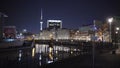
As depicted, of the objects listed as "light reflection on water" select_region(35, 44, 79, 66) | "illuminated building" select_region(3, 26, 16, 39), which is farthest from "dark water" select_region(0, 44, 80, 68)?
"illuminated building" select_region(3, 26, 16, 39)

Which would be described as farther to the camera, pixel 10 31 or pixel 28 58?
pixel 10 31

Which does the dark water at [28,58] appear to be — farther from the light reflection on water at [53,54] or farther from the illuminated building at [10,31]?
the illuminated building at [10,31]

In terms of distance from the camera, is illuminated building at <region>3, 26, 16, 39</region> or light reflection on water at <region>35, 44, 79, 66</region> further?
illuminated building at <region>3, 26, 16, 39</region>

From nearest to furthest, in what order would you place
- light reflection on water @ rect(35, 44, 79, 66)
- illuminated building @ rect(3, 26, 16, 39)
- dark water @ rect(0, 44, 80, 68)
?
dark water @ rect(0, 44, 80, 68) → light reflection on water @ rect(35, 44, 79, 66) → illuminated building @ rect(3, 26, 16, 39)

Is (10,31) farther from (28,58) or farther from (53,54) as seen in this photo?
(28,58)

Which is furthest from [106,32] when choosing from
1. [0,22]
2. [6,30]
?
[0,22]

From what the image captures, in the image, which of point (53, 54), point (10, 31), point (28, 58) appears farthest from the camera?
point (10, 31)

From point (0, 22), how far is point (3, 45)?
18.6 metres

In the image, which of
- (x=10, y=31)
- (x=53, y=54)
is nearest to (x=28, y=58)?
(x=53, y=54)

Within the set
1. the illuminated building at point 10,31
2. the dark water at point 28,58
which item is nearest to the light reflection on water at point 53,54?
the dark water at point 28,58

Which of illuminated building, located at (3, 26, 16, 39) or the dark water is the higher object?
illuminated building, located at (3, 26, 16, 39)

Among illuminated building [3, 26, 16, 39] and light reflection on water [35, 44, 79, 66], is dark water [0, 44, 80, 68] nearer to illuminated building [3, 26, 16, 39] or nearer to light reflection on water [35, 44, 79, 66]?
light reflection on water [35, 44, 79, 66]

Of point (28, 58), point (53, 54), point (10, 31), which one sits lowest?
point (53, 54)

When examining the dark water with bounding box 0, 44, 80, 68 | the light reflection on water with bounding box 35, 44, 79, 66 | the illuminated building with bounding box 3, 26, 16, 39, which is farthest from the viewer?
the illuminated building with bounding box 3, 26, 16, 39
